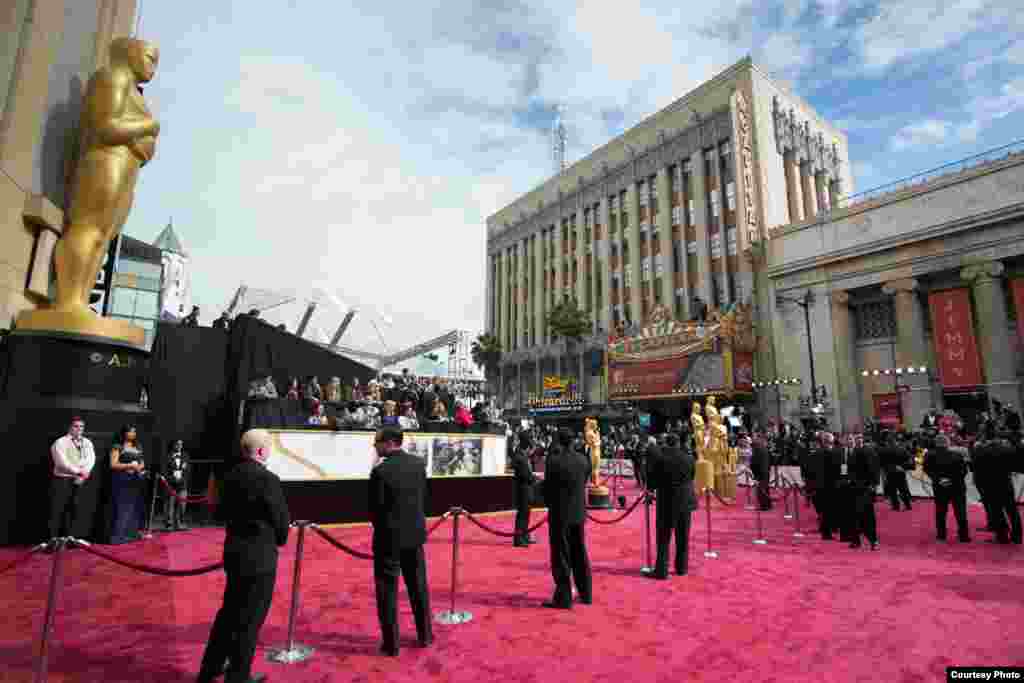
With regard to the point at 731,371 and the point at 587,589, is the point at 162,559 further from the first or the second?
the point at 731,371

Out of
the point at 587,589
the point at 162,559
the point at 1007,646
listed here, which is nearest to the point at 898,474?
the point at 1007,646

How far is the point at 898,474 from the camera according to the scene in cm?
1405

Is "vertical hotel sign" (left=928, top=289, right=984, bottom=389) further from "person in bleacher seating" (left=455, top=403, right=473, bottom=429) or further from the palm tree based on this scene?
the palm tree

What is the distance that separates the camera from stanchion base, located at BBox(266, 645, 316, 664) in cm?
445

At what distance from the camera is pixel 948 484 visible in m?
9.62

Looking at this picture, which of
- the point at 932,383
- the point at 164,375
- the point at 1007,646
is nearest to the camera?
the point at 1007,646

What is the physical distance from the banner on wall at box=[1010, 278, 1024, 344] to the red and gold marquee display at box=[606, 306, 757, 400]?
515 inches

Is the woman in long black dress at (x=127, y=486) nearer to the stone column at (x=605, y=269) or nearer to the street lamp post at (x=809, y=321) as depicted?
the street lamp post at (x=809, y=321)

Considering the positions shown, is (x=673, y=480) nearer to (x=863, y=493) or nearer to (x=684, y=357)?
(x=863, y=493)

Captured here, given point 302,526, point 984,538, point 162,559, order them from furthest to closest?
point 984,538
point 162,559
point 302,526

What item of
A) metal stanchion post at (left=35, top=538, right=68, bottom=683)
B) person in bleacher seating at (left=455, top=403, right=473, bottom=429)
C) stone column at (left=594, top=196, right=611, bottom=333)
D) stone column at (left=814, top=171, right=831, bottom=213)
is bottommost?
metal stanchion post at (left=35, top=538, right=68, bottom=683)

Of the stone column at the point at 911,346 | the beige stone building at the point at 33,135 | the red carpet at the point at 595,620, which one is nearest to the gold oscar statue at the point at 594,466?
the red carpet at the point at 595,620

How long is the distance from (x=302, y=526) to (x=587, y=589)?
3.23 m

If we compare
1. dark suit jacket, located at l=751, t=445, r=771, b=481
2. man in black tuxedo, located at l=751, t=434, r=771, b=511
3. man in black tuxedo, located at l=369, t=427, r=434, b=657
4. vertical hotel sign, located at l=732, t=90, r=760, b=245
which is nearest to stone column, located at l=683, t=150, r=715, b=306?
vertical hotel sign, located at l=732, t=90, r=760, b=245
